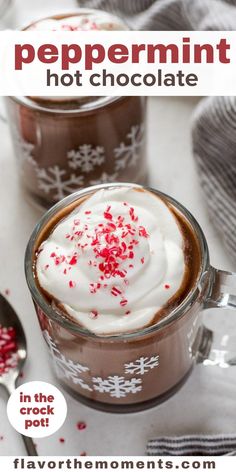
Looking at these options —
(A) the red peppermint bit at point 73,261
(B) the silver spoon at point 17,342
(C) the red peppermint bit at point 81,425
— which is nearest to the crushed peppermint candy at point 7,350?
(B) the silver spoon at point 17,342

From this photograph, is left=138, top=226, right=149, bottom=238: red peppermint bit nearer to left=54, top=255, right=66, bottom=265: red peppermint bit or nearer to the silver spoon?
left=54, top=255, right=66, bottom=265: red peppermint bit

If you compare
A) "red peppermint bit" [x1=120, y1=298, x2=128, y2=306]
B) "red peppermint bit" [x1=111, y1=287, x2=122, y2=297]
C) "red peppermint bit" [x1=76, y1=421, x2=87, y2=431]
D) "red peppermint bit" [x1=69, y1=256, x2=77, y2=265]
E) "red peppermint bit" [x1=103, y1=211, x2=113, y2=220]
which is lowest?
"red peppermint bit" [x1=76, y1=421, x2=87, y2=431]

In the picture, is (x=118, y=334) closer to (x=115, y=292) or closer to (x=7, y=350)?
(x=115, y=292)

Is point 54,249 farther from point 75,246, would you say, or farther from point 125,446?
point 125,446

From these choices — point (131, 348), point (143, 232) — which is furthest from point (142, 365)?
point (143, 232)

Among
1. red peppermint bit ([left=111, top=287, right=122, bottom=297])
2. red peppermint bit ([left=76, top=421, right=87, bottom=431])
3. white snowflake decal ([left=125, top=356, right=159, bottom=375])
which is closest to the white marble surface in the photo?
red peppermint bit ([left=76, top=421, right=87, bottom=431])

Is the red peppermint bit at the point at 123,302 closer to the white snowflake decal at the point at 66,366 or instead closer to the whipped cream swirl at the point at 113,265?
the whipped cream swirl at the point at 113,265
